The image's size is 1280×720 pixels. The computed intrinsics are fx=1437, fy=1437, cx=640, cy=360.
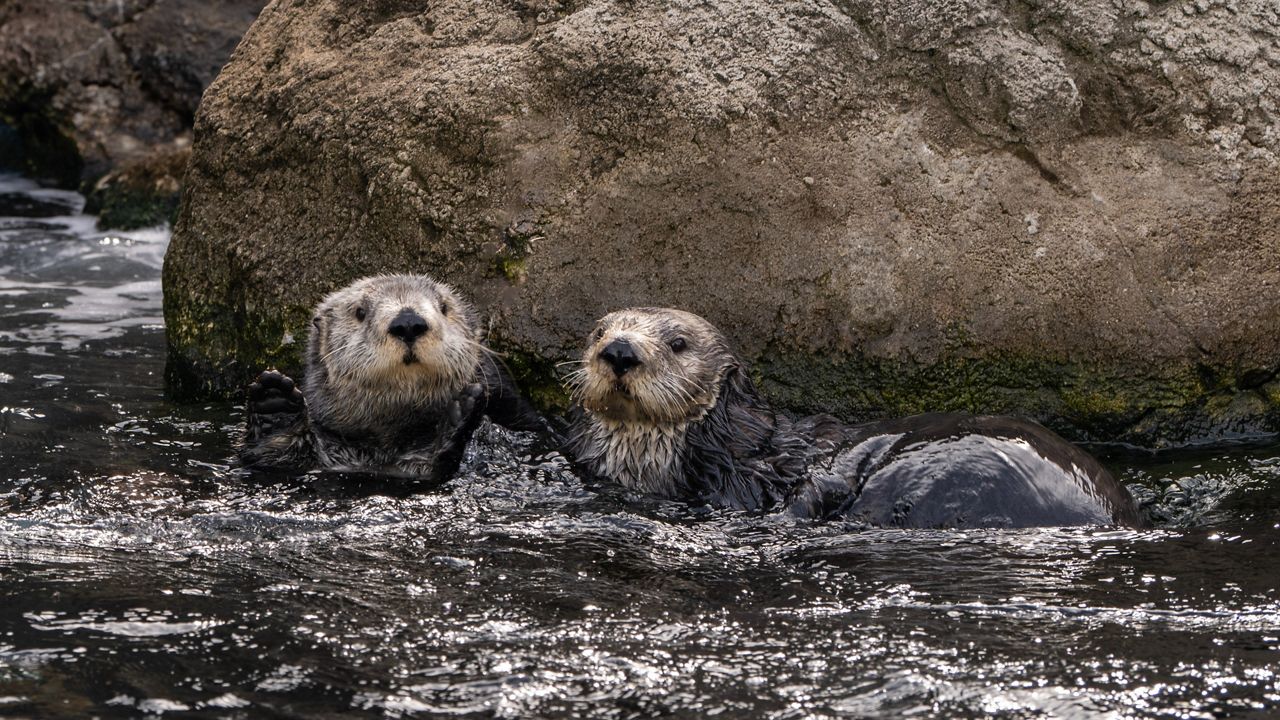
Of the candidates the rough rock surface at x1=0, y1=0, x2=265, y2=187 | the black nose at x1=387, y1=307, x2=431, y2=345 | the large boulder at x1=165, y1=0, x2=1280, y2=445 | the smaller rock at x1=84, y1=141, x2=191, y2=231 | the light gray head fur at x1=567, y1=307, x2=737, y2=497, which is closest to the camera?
the light gray head fur at x1=567, y1=307, x2=737, y2=497

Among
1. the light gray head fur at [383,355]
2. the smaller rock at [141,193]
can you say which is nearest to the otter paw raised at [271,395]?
the light gray head fur at [383,355]

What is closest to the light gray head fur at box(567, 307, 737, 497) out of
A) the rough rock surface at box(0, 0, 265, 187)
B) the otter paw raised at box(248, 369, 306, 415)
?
the otter paw raised at box(248, 369, 306, 415)

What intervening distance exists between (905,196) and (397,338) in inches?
84.2

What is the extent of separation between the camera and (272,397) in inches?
232

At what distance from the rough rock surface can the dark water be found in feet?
28.1

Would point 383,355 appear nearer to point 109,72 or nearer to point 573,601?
point 573,601

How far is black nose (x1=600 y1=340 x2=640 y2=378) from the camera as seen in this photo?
207 inches

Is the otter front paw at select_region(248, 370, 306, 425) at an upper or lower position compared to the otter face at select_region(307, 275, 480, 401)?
lower

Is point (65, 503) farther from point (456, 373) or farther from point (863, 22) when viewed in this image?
point (863, 22)

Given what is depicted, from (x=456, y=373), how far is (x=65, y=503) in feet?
5.28

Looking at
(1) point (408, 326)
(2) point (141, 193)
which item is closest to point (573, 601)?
(1) point (408, 326)

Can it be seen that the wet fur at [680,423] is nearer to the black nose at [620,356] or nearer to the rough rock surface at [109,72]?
the black nose at [620,356]

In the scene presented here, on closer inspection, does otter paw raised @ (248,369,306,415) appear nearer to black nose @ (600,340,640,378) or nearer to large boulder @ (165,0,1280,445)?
large boulder @ (165,0,1280,445)

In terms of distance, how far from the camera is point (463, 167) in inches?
245
